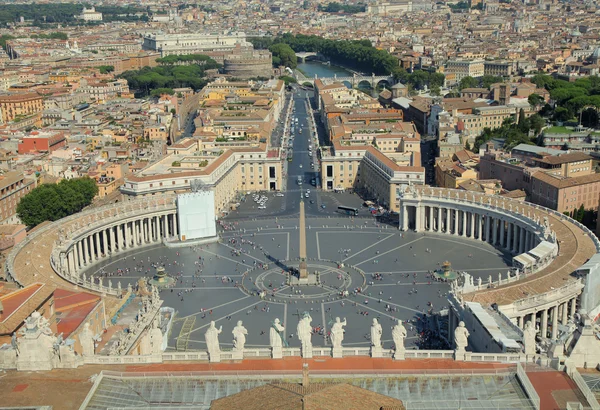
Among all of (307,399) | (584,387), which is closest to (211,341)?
(307,399)

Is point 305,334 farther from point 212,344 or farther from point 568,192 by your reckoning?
point 568,192

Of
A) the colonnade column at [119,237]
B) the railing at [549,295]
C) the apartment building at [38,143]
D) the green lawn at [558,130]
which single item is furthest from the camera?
the apartment building at [38,143]

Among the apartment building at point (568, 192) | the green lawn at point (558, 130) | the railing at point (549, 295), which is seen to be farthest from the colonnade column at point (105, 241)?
the green lawn at point (558, 130)

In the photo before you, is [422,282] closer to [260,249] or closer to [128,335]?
[260,249]

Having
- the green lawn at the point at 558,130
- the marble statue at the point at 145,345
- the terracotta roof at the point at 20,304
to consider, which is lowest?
the marble statue at the point at 145,345

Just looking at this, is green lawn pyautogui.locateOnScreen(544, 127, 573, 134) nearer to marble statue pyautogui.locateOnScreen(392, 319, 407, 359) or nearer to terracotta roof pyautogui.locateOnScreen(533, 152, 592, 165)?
terracotta roof pyautogui.locateOnScreen(533, 152, 592, 165)

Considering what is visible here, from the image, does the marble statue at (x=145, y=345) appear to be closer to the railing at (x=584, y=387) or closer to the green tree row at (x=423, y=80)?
the railing at (x=584, y=387)
